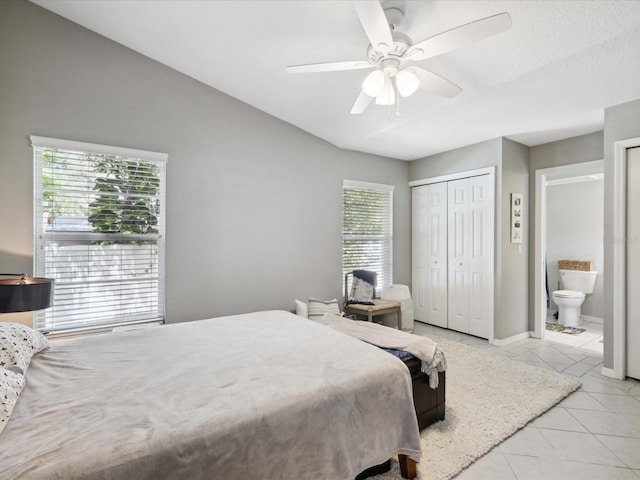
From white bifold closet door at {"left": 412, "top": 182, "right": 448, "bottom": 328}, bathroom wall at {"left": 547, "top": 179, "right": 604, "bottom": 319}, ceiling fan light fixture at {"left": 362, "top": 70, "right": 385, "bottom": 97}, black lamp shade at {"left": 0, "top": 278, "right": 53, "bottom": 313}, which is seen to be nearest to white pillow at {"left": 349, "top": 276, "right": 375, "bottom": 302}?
white bifold closet door at {"left": 412, "top": 182, "right": 448, "bottom": 328}

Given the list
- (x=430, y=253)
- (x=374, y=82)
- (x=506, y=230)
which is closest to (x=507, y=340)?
(x=506, y=230)

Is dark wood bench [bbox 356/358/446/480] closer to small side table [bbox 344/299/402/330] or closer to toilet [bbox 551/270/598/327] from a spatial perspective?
small side table [bbox 344/299/402/330]

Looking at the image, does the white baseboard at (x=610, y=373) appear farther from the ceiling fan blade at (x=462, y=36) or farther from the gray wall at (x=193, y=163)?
the ceiling fan blade at (x=462, y=36)

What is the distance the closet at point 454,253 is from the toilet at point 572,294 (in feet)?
5.46

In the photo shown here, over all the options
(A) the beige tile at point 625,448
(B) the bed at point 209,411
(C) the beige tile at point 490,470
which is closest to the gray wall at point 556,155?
(A) the beige tile at point 625,448

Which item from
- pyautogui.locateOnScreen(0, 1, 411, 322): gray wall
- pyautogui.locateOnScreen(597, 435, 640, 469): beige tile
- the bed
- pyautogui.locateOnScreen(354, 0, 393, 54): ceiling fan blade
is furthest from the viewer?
pyautogui.locateOnScreen(0, 1, 411, 322): gray wall

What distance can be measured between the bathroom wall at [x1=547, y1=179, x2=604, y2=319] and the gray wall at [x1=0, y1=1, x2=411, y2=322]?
11.6 feet

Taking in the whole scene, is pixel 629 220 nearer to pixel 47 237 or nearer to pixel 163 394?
pixel 163 394

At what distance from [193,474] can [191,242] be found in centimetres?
244

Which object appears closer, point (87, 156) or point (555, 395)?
point (555, 395)

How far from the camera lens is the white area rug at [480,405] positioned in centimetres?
188

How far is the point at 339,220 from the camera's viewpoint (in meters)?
4.34

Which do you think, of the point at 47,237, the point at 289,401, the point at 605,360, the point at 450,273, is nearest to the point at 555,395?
the point at 605,360

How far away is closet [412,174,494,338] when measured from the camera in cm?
407
